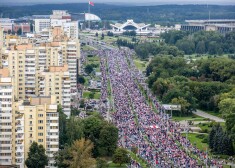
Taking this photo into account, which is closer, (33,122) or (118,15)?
(33,122)

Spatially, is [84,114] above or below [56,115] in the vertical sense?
below

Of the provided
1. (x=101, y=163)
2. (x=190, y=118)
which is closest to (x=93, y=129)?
(x=101, y=163)

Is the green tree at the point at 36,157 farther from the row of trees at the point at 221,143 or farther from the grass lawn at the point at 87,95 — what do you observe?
the grass lawn at the point at 87,95

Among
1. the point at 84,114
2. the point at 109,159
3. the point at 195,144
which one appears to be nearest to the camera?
the point at 109,159

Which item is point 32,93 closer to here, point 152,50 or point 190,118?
point 190,118

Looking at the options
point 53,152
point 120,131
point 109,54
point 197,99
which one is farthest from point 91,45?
point 53,152

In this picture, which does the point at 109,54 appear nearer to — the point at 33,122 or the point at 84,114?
the point at 84,114

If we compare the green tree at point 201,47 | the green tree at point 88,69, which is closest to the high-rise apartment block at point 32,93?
the green tree at point 88,69
